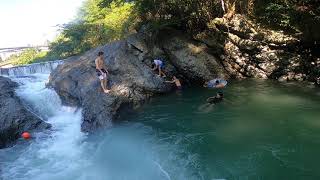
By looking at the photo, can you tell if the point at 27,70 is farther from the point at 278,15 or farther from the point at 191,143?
the point at 191,143

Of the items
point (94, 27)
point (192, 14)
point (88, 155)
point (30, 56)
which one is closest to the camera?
point (88, 155)

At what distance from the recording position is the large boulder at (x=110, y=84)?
1373 centimetres

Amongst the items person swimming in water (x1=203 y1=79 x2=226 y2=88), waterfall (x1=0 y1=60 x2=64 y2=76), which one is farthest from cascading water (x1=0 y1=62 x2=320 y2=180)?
waterfall (x1=0 y1=60 x2=64 y2=76)

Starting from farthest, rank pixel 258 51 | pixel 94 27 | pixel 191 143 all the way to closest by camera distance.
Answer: pixel 94 27, pixel 258 51, pixel 191 143

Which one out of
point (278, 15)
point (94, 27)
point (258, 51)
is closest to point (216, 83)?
point (258, 51)

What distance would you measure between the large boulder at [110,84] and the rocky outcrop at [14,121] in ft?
6.26

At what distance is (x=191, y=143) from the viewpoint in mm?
10586

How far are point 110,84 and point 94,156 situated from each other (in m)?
4.77

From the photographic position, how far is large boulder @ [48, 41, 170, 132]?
13727 millimetres

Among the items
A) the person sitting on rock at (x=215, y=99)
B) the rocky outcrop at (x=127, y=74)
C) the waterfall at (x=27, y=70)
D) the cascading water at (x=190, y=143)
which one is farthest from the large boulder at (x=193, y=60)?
the waterfall at (x=27, y=70)

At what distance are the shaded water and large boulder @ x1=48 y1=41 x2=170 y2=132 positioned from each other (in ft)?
1.90

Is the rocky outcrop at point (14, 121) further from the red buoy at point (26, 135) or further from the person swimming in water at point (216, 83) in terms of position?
the person swimming in water at point (216, 83)

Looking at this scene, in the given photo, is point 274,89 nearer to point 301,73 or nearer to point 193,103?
point 301,73

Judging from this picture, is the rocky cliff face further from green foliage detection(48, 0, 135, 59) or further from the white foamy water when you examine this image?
green foliage detection(48, 0, 135, 59)
